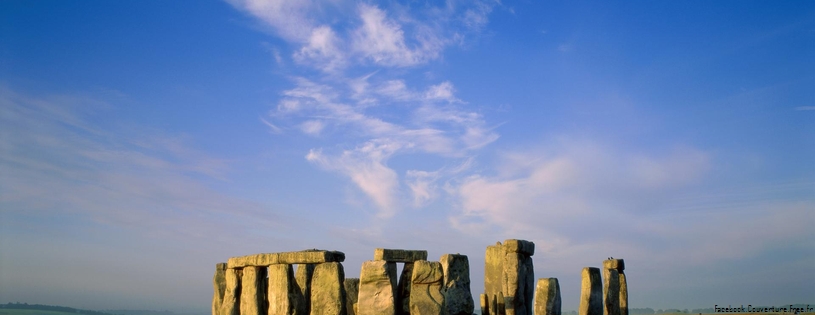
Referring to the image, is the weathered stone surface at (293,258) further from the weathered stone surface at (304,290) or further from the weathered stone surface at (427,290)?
the weathered stone surface at (427,290)

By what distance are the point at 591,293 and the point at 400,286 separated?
5067 millimetres

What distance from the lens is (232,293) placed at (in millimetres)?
17016

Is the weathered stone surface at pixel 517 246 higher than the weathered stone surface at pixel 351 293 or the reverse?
higher

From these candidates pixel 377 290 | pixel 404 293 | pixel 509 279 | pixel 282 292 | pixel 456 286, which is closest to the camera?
pixel 456 286

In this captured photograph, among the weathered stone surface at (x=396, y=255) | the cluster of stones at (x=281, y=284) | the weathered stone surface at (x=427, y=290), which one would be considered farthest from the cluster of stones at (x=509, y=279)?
the weathered stone surface at (x=427, y=290)

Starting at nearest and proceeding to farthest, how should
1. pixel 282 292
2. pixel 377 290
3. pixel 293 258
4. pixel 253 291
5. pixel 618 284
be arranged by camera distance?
pixel 377 290, pixel 282 292, pixel 293 258, pixel 253 291, pixel 618 284

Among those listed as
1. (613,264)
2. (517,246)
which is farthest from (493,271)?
(613,264)

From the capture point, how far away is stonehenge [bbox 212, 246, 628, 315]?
11477mm

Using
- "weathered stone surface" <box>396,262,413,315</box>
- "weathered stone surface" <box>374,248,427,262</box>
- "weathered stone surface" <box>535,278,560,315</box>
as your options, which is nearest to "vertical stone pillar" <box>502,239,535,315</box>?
"weathered stone surface" <box>535,278,560,315</box>

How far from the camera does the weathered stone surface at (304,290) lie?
14.4 m

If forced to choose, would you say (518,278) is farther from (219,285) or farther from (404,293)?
(219,285)

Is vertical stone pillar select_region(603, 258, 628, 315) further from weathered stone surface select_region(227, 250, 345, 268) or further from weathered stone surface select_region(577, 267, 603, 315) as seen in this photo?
weathered stone surface select_region(227, 250, 345, 268)

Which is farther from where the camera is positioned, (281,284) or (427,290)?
(281,284)

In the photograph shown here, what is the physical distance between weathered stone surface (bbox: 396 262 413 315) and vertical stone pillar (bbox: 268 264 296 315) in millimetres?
3279
